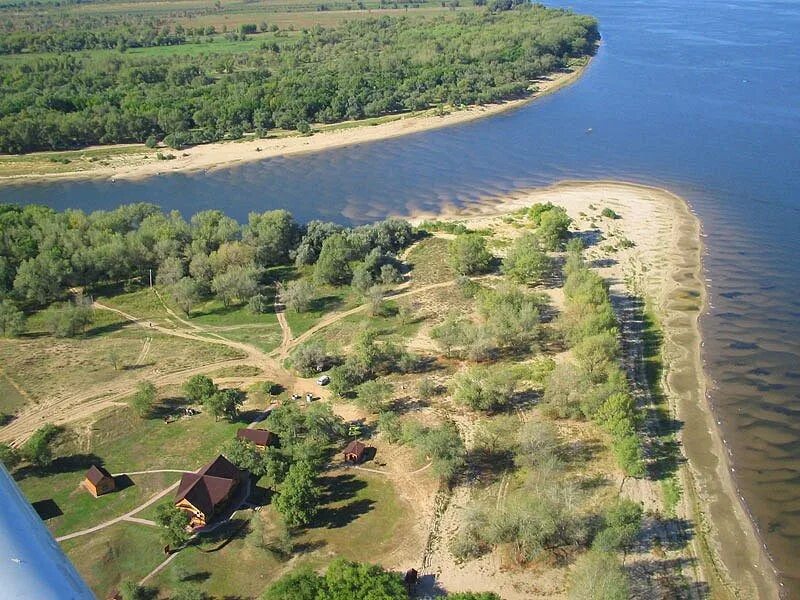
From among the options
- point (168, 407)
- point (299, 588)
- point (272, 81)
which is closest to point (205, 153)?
point (272, 81)

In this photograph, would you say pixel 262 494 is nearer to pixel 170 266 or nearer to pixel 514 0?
pixel 170 266

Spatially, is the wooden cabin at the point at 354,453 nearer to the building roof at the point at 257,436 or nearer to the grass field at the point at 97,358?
the building roof at the point at 257,436

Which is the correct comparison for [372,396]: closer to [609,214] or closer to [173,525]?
[173,525]

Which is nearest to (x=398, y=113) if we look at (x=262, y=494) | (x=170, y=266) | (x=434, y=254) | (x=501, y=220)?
(x=501, y=220)

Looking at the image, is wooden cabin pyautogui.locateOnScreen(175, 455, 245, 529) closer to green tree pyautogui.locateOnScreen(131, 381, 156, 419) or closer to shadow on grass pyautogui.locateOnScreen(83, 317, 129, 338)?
green tree pyautogui.locateOnScreen(131, 381, 156, 419)

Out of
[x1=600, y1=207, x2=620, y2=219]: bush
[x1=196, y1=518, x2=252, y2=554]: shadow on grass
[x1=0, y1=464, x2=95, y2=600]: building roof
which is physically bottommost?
[x1=196, y1=518, x2=252, y2=554]: shadow on grass

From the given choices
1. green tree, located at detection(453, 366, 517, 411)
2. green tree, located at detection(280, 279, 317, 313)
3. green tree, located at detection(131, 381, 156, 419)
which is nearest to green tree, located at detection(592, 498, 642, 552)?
green tree, located at detection(453, 366, 517, 411)
